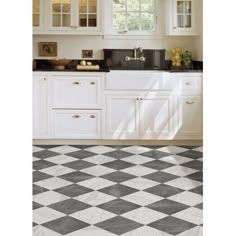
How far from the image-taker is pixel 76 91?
6.24 meters

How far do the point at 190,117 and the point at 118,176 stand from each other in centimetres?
165

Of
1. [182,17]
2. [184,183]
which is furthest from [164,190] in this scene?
[182,17]

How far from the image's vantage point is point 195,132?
6.27 meters

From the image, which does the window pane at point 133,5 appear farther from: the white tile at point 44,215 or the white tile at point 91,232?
the white tile at point 91,232

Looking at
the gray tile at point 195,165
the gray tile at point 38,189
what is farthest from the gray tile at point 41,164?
the gray tile at point 195,165

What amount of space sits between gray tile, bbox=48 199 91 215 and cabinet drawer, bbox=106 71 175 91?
2301 millimetres

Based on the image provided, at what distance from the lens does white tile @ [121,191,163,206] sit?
163 inches

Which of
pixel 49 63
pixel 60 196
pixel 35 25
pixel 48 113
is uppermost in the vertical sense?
pixel 35 25

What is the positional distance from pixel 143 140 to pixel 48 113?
1.18 metres

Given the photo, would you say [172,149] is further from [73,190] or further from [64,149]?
[73,190]

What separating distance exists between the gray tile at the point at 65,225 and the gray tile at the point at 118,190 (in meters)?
0.70
